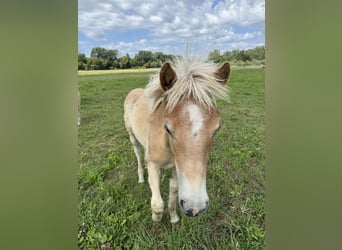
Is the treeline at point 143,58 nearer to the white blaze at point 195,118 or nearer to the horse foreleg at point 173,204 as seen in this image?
the white blaze at point 195,118

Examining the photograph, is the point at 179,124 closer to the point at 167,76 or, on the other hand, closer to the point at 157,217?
the point at 167,76

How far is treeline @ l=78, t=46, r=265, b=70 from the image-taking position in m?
1.12

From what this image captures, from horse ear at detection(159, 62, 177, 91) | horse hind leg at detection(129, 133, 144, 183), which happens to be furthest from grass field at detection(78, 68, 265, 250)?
horse ear at detection(159, 62, 177, 91)

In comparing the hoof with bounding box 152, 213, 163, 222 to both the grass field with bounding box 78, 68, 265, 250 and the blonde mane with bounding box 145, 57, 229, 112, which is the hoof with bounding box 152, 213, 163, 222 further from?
the blonde mane with bounding box 145, 57, 229, 112

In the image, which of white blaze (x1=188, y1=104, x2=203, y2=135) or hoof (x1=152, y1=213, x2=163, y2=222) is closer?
white blaze (x1=188, y1=104, x2=203, y2=135)

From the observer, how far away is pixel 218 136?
110cm

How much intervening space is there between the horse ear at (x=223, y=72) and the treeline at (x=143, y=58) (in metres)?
0.08

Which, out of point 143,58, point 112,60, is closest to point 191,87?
point 143,58

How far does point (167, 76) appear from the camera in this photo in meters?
0.99

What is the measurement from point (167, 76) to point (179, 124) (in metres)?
0.17

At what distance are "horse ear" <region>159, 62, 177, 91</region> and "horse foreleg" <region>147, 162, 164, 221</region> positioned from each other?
0.99 ft
